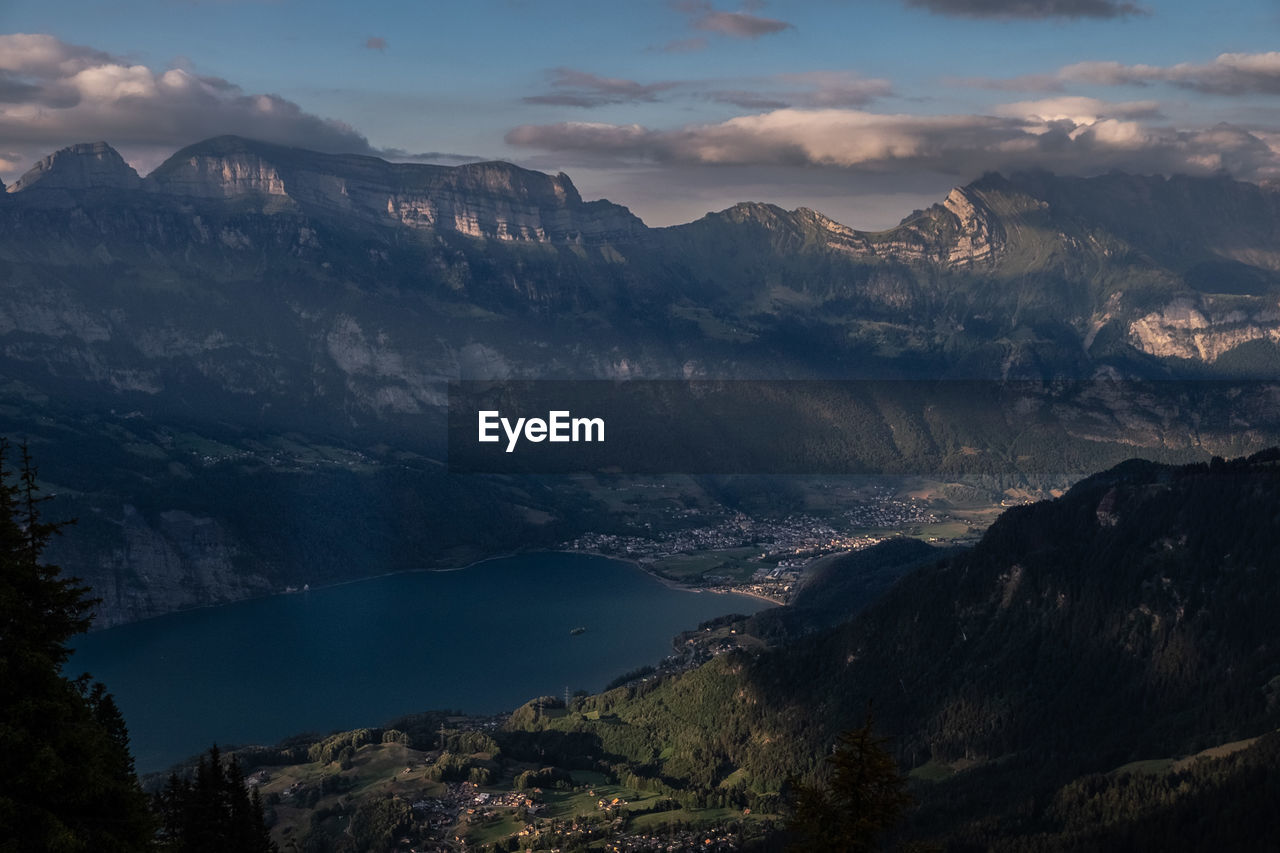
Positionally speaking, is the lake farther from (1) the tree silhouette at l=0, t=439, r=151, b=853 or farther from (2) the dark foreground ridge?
Answer: (1) the tree silhouette at l=0, t=439, r=151, b=853

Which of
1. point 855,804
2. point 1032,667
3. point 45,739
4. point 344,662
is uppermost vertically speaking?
point 45,739

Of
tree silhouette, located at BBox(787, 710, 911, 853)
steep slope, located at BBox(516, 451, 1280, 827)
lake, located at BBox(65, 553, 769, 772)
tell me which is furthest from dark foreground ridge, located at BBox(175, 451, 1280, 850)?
tree silhouette, located at BBox(787, 710, 911, 853)

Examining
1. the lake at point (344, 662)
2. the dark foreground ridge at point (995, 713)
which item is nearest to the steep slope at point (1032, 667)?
the dark foreground ridge at point (995, 713)

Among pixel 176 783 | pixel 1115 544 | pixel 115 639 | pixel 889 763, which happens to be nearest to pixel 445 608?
pixel 115 639

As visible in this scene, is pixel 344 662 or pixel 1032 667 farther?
pixel 344 662

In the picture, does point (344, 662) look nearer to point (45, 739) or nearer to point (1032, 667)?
point (1032, 667)

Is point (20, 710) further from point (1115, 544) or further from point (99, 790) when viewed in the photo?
point (1115, 544)

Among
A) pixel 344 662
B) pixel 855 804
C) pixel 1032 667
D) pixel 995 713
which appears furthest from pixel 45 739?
pixel 344 662

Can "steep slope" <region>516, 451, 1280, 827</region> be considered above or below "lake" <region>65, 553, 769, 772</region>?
above

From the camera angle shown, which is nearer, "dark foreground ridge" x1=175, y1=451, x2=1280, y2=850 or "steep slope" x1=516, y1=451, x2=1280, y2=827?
"dark foreground ridge" x1=175, y1=451, x2=1280, y2=850
